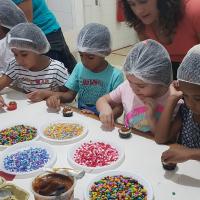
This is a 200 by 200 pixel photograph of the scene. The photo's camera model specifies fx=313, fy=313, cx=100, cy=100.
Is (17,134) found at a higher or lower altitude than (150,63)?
lower

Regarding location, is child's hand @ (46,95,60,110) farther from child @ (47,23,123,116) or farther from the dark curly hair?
the dark curly hair

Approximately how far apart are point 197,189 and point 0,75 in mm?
1669

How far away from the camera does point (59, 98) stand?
189 cm

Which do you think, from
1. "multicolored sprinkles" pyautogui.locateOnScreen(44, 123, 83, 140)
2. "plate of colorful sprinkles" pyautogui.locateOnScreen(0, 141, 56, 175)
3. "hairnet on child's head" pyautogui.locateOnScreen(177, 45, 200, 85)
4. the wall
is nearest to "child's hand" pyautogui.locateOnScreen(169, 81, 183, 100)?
"hairnet on child's head" pyautogui.locateOnScreen(177, 45, 200, 85)

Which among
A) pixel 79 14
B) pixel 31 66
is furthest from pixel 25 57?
pixel 79 14

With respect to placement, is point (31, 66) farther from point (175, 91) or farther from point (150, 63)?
point (175, 91)

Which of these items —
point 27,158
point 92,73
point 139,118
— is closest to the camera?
point 27,158

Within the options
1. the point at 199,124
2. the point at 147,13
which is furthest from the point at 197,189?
the point at 147,13

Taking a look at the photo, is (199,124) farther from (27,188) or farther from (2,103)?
(2,103)

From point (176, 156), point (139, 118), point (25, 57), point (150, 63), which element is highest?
point (150, 63)

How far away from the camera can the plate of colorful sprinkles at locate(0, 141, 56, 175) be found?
1.24m

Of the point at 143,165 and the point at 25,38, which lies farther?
the point at 25,38

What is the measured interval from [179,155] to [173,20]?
0.86 m

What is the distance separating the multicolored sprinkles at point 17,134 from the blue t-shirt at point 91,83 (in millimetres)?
519
